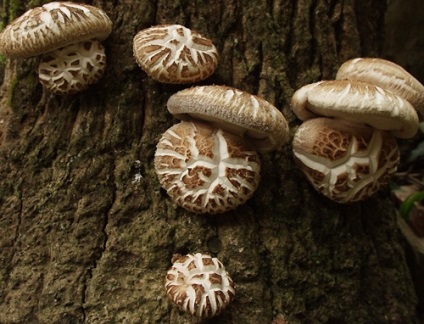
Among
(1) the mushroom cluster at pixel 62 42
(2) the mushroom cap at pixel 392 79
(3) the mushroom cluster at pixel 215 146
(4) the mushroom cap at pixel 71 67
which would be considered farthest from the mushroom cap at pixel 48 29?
(2) the mushroom cap at pixel 392 79

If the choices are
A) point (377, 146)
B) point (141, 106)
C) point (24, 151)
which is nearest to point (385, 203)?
point (377, 146)

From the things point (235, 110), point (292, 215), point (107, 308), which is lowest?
point (107, 308)

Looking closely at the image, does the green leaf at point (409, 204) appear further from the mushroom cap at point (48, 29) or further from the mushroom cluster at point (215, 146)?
the mushroom cap at point (48, 29)

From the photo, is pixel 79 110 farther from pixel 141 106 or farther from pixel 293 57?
pixel 293 57

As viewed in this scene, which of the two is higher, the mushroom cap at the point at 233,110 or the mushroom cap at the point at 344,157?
the mushroom cap at the point at 233,110

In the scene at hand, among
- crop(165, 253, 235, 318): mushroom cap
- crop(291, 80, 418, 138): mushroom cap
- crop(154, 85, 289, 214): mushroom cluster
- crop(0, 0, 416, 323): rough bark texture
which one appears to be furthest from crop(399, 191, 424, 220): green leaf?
crop(165, 253, 235, 318): mushroom cap

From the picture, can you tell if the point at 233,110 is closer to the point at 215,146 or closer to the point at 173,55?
the point at 215,146
